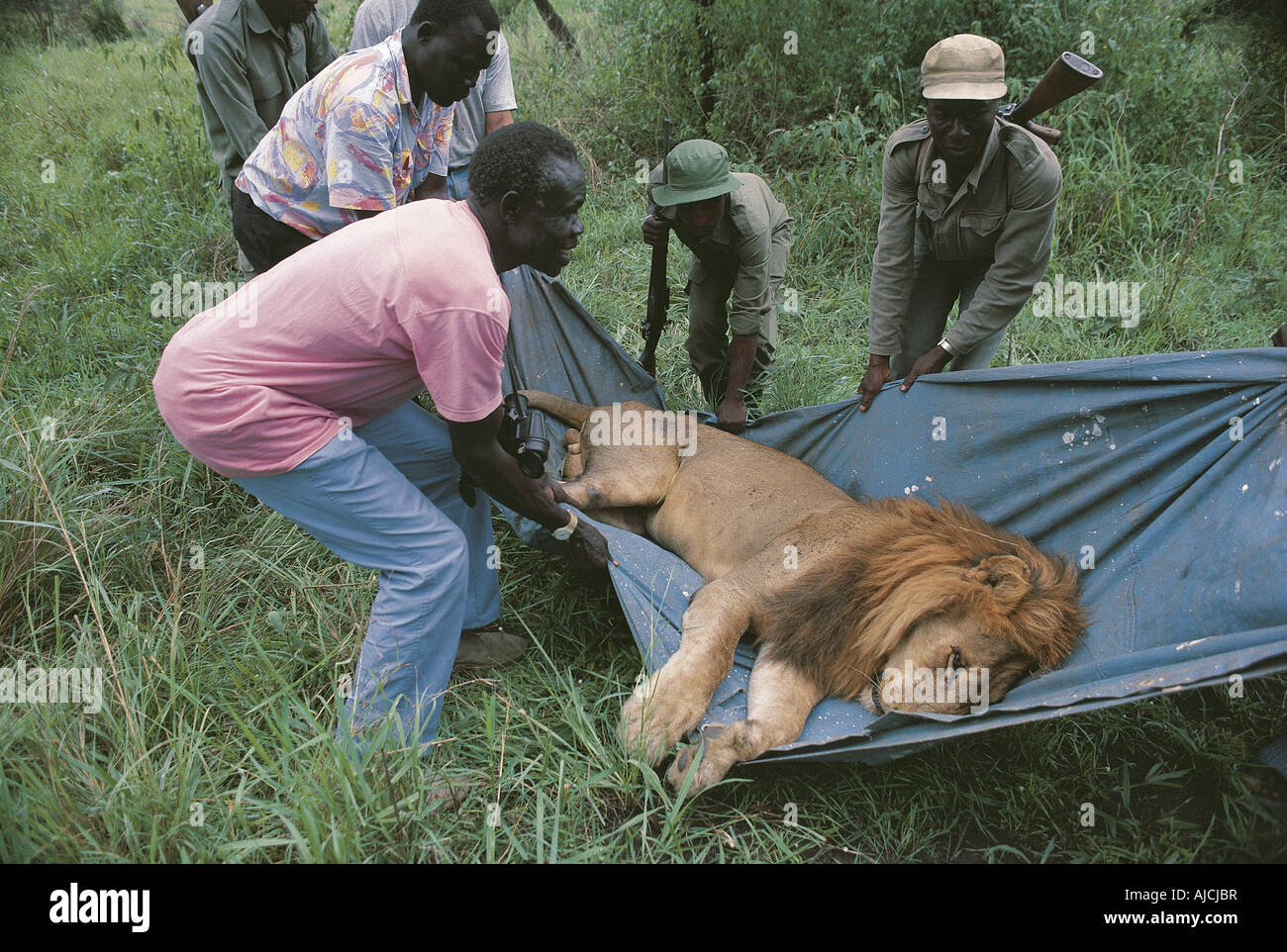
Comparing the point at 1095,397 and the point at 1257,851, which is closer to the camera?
the point at 1257,851

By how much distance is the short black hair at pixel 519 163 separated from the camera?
7.70 feet

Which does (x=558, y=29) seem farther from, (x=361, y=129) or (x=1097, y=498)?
(x=1097, y=498)

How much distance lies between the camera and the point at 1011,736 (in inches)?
114

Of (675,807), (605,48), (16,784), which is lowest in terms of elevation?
(675,807)

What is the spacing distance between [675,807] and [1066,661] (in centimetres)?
134

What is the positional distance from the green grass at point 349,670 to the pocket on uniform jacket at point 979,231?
1230mm

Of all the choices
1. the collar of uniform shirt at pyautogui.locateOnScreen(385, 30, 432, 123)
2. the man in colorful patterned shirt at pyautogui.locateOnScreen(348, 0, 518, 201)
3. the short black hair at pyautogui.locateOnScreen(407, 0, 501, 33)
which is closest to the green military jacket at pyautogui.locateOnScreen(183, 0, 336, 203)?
the man in colorful patterned shirt at pyautogui.locateOnScreen(348, 0, 518, 201)

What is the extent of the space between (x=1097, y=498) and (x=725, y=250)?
193 centimetres

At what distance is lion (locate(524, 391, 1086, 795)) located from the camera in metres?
2.75

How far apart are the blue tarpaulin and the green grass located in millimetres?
319

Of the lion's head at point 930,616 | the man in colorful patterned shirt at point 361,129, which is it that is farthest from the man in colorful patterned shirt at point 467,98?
the lion's head at point 930,616

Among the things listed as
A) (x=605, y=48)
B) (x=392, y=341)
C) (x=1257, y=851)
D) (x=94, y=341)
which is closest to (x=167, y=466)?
(x=94, y=341)

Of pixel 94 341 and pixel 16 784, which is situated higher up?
pixel 94 341

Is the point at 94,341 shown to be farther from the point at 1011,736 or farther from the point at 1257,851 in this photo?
the point at 1257,851
